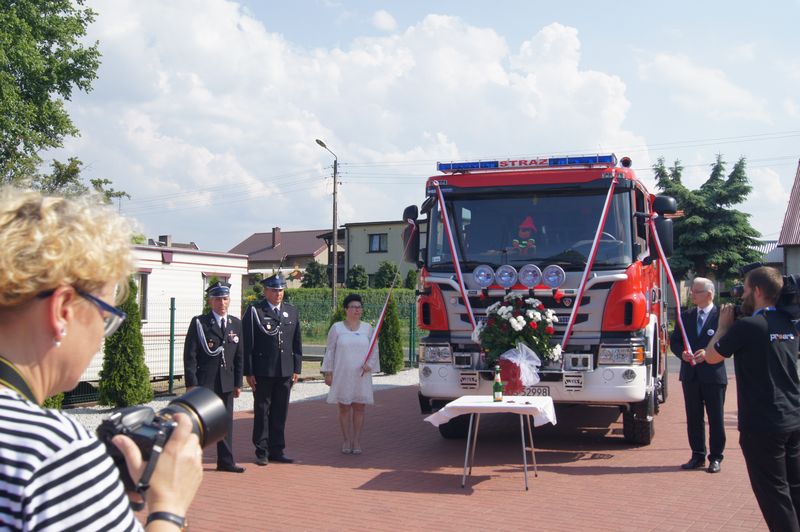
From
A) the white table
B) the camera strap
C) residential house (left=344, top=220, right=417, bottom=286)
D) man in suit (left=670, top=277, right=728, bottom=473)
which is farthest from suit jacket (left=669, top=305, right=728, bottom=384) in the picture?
residential house (left=344, top=220, right=417, bottom=286)

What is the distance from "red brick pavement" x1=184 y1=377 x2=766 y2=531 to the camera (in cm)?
659

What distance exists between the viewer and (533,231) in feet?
30.5

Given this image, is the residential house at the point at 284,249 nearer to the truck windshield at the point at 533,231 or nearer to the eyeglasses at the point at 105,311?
the truck windshield at the point at 533,231

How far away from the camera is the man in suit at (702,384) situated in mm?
8367

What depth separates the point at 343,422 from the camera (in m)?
9.70

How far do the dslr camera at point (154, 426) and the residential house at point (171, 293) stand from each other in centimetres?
1349

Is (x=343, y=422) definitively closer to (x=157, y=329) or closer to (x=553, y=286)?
(x=553, y=286)

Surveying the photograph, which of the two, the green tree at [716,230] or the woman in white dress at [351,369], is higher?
the green tree at [716,230]

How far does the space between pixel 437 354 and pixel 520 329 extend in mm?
1140

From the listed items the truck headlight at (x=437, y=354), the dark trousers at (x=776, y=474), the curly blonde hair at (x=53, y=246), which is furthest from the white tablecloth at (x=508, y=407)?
the curly blonde hair at (x=53, y=246)

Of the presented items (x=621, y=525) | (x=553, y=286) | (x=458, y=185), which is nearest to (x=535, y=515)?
(x=621, y=525)

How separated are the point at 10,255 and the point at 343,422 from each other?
27.0ft

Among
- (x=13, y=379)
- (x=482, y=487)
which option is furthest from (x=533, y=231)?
(x=13, y=379)

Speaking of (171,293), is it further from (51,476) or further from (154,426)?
(51,476)
